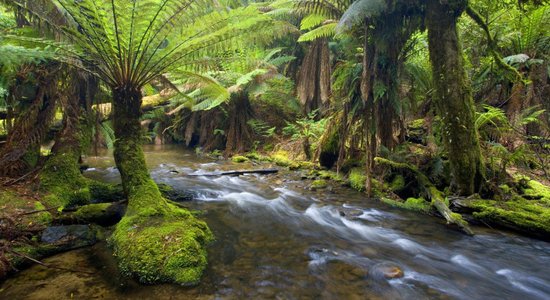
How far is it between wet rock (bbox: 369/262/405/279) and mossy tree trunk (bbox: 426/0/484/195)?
195cm

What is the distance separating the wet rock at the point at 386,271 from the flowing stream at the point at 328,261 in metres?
0.02

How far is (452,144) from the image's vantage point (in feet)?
13.6

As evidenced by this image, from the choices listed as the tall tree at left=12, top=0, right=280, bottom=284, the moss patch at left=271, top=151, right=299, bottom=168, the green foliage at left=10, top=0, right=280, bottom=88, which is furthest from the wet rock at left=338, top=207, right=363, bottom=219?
the moss patch at left=271, top=151, right=299, bottom=168

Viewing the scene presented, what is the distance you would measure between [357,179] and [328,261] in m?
3.01

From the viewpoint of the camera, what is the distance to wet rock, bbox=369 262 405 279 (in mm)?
2709

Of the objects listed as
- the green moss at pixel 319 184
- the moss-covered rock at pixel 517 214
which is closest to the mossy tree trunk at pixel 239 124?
the green moss at pixel 319 184

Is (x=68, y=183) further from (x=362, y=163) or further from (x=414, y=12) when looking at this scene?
(x=414, y=12)

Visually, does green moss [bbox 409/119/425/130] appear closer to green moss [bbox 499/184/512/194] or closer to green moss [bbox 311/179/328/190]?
green moss [bbox 311/179/328/190]

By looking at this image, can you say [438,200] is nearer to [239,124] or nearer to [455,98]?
[455,98]

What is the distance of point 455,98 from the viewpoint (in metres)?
4.10

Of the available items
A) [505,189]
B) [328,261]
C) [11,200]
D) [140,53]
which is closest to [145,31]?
[140,53]

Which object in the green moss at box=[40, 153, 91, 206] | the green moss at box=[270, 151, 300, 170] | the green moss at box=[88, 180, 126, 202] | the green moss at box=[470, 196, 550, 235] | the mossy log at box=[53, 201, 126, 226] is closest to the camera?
the mossy log at box=[53, 201, 126, 226]

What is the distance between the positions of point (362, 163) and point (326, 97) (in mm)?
3795

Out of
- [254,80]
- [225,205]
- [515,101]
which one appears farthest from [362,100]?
[254,80]
